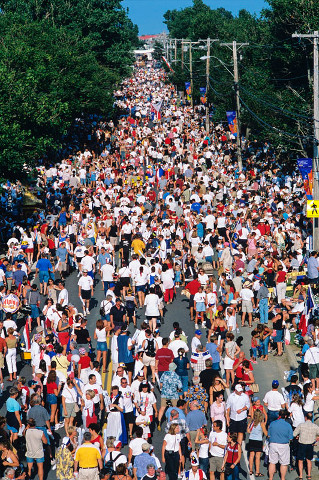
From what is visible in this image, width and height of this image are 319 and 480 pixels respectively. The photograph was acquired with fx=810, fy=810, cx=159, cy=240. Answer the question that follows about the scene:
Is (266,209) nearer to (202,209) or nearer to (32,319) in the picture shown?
(202,209)

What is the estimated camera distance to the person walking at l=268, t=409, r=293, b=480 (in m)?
13.2

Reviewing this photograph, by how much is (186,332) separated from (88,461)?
8.80 metres

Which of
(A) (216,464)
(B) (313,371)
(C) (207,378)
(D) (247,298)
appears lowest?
(A) (216,464)

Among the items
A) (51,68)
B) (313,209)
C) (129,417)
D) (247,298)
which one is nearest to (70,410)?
(129,417)

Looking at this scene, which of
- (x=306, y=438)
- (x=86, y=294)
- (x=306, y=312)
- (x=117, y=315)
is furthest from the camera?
(x=86, y=294)

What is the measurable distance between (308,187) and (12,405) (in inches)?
577

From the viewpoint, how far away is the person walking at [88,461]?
477 inches

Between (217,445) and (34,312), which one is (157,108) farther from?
(217,445)

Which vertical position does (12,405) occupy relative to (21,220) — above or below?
below

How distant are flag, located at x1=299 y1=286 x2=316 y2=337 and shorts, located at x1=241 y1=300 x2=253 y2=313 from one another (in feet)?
5.04

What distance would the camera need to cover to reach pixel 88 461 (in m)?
12.2

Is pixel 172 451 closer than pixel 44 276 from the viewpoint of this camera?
Yes

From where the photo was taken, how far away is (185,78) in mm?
91750

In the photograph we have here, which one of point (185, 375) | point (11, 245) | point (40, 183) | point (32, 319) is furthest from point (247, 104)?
point (185, 375)
